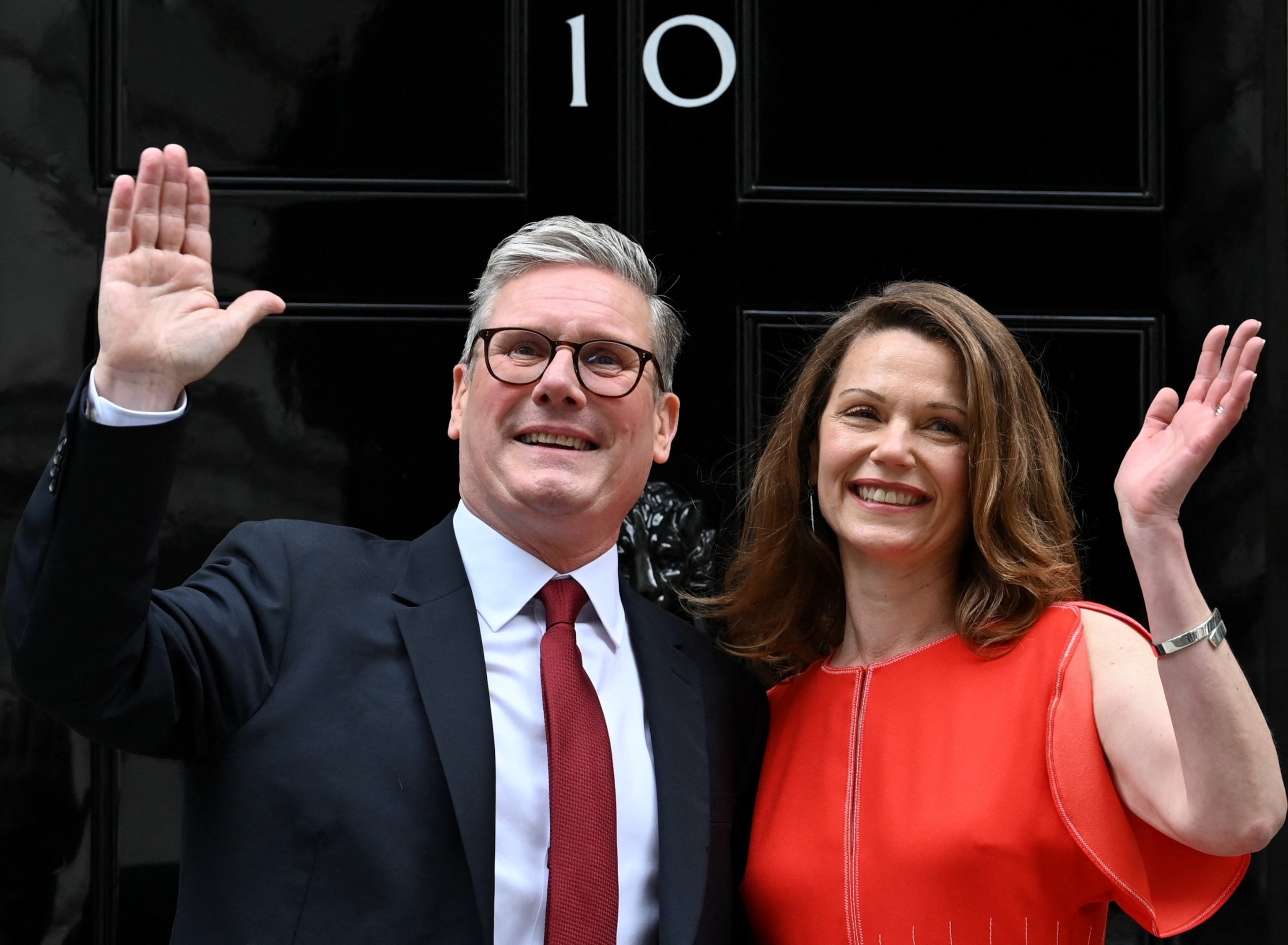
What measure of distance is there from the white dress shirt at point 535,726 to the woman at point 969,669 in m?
0.28

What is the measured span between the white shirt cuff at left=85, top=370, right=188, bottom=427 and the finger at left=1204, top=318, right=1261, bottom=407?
1.39 meters

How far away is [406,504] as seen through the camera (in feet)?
9.30

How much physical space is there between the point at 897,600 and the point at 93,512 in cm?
141

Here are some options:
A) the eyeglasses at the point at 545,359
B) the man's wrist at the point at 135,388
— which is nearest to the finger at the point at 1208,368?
the eyeglasses at the point at 545,359

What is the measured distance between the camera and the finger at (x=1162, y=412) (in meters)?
2.00

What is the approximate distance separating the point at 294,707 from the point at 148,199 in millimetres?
773

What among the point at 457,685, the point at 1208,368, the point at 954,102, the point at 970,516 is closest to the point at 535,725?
the point at 457,685

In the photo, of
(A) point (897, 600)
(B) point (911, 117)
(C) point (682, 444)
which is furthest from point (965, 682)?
(B) point (911, 117)

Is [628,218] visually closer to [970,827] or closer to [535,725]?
[535,725]

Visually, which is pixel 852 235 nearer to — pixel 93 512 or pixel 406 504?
pixel 406 504

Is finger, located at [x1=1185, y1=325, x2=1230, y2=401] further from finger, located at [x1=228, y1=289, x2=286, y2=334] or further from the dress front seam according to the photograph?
finger, located at [x1=228, y1=289, x2=286, y2=334]

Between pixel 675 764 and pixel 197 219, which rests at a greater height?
pixel 197 219

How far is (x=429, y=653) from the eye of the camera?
2.24 meters

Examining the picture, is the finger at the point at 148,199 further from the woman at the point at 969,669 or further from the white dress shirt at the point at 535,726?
the woman at the point at 969,669
